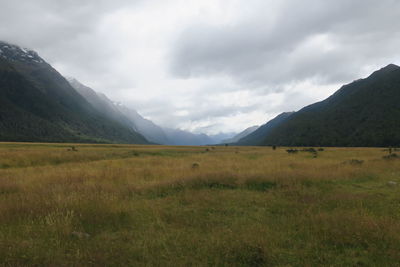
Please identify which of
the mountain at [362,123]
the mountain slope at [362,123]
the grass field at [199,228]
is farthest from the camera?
the mountain slope at [362,123]

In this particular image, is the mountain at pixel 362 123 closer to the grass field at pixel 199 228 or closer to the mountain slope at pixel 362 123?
the mountain slope at pixel 362 123

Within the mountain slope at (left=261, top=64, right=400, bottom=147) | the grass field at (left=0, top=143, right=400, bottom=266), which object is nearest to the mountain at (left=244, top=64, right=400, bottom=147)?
the mountain slope at (left=261, top=64, right=400, bottom=147)

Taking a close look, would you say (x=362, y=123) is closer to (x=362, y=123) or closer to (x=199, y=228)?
(x=362, y=123)

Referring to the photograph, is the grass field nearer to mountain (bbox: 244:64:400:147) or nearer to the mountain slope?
mountain (bbox: 244:64:400:147)

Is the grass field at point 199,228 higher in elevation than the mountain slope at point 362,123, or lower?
lower

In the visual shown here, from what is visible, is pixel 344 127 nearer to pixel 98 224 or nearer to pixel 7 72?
pixel 98 224

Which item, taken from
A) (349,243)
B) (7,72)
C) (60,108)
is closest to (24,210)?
(349,243)

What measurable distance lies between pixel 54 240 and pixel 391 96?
174107 millimetres

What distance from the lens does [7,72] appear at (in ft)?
638

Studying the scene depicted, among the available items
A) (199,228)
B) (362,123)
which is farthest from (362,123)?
(199,228)

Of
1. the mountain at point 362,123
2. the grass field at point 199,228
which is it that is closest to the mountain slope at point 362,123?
the mountain at point 362,123

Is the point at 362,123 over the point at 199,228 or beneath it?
over

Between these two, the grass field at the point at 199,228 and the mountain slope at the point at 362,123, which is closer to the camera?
the grass field at the point at 199,228

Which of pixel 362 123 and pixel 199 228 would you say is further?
pixel 362 123
